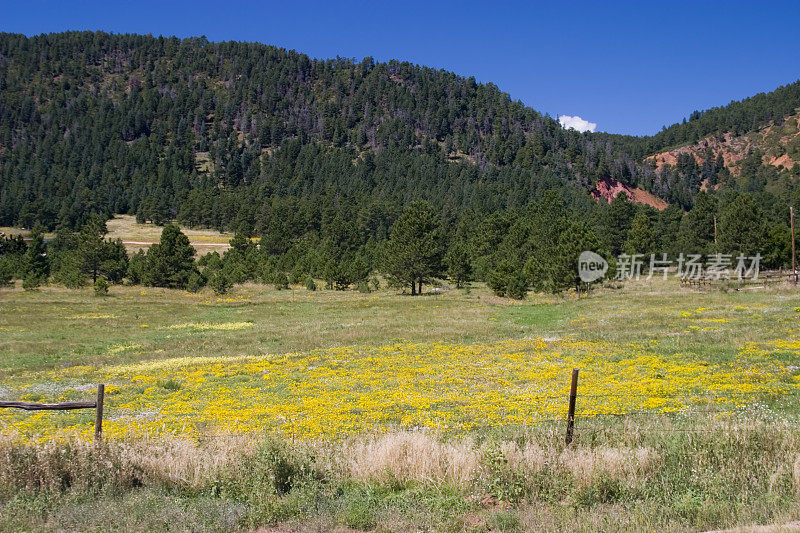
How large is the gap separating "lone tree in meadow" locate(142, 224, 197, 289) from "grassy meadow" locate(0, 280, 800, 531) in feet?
127

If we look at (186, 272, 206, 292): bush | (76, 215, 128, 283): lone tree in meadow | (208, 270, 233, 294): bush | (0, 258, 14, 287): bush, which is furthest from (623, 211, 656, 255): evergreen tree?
(0, 258, 14, 287): bush

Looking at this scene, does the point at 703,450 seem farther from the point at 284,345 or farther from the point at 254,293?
the point at 254,293

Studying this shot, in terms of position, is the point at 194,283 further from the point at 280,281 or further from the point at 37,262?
the point at 37,262

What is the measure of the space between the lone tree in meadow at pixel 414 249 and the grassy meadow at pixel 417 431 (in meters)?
30.7

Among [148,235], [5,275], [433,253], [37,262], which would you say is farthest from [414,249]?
[148,235]

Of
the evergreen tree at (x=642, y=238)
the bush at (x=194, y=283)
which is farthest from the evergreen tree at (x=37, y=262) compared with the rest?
the evergreen tree at (x=642, y=238)

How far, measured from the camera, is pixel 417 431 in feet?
36.1

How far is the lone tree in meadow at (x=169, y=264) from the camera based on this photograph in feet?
235

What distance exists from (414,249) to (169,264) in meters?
32.8

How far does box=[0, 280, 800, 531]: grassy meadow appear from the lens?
7.17 meters

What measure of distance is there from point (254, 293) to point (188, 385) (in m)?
52.1

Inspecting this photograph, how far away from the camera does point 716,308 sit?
3822cm

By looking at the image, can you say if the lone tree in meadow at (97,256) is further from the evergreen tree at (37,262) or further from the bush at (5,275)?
the bush at (5,275)

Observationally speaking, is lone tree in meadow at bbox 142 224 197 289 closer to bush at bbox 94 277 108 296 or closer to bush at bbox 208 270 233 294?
bush at bbox 208 270 233 294
